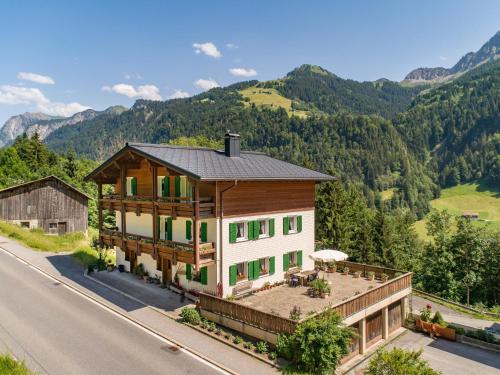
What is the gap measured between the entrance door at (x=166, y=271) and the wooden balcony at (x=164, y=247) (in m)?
1.81

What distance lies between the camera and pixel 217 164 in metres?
23.5

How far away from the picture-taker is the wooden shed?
41406 mm

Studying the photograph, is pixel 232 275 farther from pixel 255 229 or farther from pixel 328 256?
pixel 328 256

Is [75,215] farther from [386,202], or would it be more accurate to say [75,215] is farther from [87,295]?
[386,202]

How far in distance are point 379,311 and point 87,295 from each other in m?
17.6

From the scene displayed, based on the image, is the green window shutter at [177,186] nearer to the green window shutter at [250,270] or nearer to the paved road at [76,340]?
the green window shutter at [250,270]

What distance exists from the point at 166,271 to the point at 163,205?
207 inches

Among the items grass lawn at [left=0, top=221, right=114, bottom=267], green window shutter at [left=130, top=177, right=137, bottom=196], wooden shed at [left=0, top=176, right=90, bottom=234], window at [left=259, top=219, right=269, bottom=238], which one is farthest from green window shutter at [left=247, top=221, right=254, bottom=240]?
wooden shed at [left=0, top=176, right=90, bottom=234]

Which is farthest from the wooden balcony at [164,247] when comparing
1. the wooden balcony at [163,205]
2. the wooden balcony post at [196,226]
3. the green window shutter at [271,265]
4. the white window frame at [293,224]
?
the white window frame at [293,224]

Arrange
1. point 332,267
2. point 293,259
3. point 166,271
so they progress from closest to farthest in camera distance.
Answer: point 166,271 < point 293,259 < point 332,267

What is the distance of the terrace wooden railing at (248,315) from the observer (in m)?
16.8

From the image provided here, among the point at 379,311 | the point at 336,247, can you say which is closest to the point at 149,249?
the point at 379,311

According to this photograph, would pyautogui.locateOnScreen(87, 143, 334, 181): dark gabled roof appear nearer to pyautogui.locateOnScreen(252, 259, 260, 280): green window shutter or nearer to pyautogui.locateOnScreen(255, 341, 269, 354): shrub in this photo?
pyautogui.locateOnScreen(252, 259, 260, 280): green window shutter

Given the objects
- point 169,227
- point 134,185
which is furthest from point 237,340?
point 134,185
